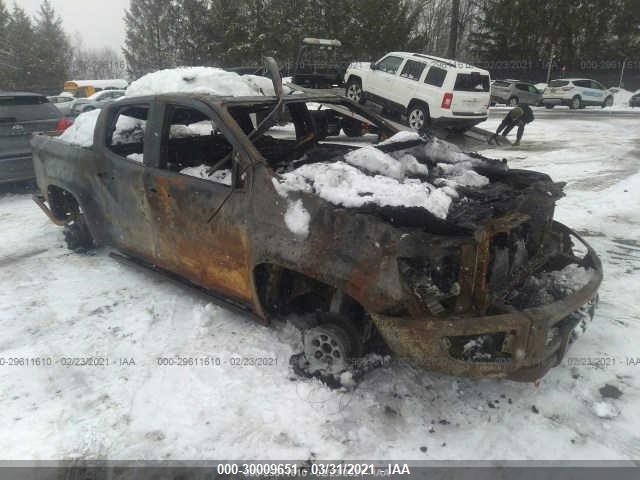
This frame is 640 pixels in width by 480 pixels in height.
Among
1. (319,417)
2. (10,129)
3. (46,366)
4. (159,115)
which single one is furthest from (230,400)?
(10,129)

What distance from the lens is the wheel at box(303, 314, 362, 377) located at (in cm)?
277

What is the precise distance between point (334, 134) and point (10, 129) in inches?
197

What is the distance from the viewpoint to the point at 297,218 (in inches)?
107

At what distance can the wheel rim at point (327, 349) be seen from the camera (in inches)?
109

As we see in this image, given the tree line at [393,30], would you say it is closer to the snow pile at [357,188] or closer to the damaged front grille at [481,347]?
the snow pile at [357,188]

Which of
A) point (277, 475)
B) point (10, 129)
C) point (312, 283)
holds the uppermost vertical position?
point (10, 129)

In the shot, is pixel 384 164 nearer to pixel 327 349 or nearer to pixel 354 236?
pixel 354 236

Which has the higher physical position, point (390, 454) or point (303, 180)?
point (303, 180)

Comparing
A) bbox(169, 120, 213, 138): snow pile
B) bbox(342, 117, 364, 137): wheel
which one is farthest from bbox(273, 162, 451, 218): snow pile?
bbox(169, 120, 213, 138): snow pile

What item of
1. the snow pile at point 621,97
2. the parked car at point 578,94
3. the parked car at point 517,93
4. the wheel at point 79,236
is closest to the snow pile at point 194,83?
the wheel at point 79,236

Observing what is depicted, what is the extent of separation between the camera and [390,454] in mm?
2371

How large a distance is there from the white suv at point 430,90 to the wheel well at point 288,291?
9.29m

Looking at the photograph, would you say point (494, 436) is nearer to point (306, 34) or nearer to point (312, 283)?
point (312, 283)

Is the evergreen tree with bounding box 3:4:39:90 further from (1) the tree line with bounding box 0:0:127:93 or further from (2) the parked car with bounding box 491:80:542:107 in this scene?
(2) the parked car with bounding box 491:80:542:107
